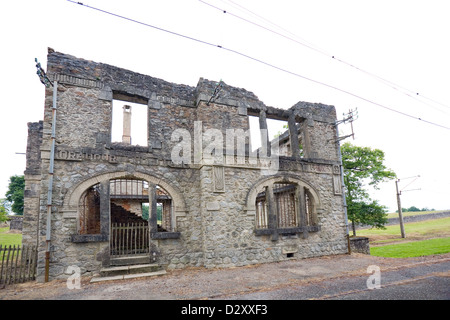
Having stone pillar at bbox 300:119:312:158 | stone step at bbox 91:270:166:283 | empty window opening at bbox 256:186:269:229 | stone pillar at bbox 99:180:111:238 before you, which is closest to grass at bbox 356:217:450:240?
empty window opening at bbox 256:186:269:229

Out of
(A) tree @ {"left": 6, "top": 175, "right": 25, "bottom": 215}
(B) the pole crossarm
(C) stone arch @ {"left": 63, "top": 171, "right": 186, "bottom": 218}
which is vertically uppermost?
(B) the pole crossarm

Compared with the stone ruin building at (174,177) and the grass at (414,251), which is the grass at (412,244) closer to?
the grass at (414,251)

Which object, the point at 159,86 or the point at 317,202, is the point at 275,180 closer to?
the point at 317,202

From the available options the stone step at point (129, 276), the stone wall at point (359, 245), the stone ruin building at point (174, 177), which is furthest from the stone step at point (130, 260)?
the stone wall at point (359, 245)

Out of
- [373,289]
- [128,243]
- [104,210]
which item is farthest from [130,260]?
[373,289]

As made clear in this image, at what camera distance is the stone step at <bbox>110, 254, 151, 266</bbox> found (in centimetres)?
738

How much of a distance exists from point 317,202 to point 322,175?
4.03 feet

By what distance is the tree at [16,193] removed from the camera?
3030 centimetres

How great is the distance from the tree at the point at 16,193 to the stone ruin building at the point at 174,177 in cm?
2574

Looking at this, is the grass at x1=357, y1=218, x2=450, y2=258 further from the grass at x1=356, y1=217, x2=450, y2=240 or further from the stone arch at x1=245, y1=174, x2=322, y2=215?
the stone arch at x1=245, y1=174, x2=322, y2=215

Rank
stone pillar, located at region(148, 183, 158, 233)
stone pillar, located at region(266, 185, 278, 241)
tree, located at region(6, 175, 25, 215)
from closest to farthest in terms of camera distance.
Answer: stone pillar, located at region(148, 183, 158, 233)
stone pillar, located at region(266, 185, 278, 241)
tree, located at region(6, 175, 25, 215)

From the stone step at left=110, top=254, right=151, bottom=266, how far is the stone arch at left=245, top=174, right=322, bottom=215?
3592 millimetres

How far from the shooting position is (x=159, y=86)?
9.20 meters
